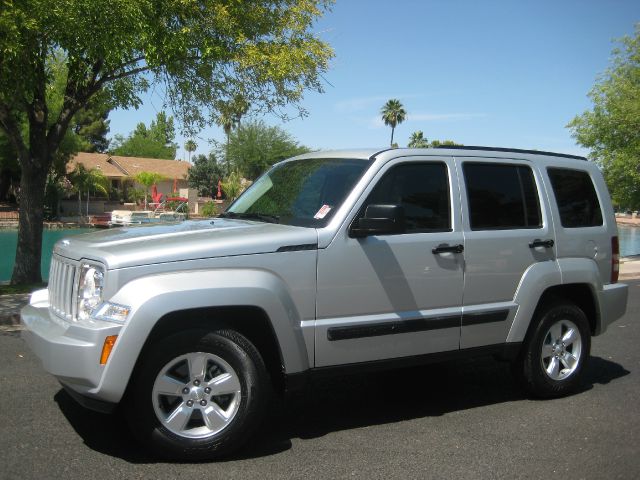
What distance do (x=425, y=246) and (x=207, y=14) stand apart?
25.8ft

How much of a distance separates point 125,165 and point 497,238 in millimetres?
55659

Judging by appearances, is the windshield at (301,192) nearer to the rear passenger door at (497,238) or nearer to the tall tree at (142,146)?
the rear passenger door at (497,238)

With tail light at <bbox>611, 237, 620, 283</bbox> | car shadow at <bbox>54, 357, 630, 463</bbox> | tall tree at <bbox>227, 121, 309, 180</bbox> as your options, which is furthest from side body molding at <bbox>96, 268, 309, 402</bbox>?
tall tree at <bbox>227, 121, 309, 180</bbox>

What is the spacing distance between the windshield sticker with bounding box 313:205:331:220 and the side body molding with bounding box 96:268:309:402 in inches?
24.0

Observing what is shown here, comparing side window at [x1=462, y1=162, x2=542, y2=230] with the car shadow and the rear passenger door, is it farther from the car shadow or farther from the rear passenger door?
the car shadow

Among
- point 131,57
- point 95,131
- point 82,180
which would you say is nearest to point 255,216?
point 131,57

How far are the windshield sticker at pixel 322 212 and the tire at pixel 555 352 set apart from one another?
2128 millimetres

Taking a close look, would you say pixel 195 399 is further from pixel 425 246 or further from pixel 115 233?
pixel 425 246

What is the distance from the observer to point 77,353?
144 inches

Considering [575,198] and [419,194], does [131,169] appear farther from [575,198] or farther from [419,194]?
[419,194]

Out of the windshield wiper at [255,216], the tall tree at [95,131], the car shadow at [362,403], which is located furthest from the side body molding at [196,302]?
the tall tree at [95,131]

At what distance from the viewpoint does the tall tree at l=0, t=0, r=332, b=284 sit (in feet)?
28.8

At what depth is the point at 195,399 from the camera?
3.94m

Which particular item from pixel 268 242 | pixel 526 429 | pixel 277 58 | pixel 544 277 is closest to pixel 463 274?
pixel 544 277
